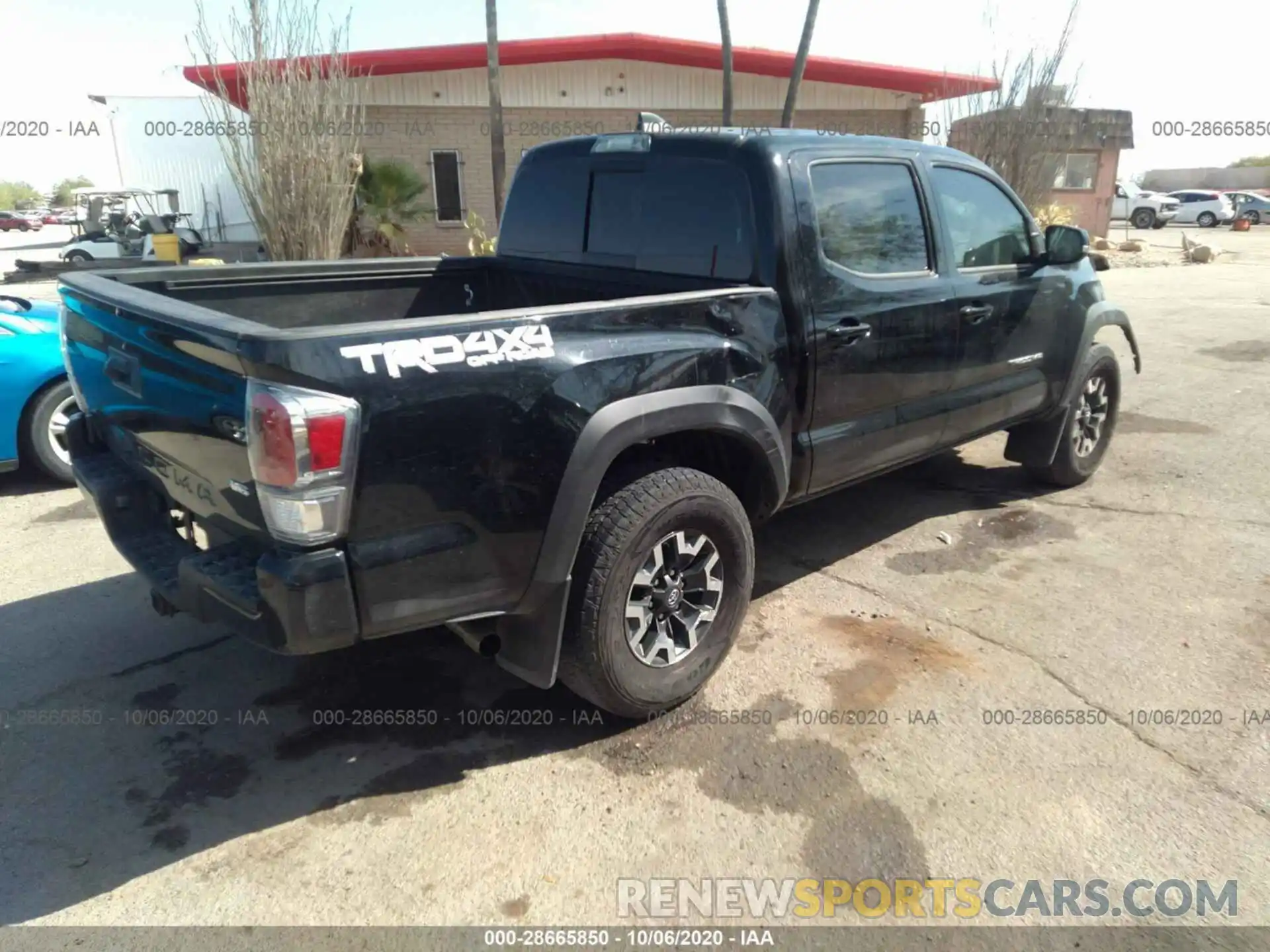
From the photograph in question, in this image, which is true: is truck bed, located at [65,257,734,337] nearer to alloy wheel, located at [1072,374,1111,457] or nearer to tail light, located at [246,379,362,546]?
tail light, located at [246,379,362,546]

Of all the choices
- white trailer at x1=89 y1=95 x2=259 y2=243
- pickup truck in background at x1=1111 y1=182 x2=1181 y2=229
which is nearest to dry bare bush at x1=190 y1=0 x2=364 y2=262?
white trailer at x1=89 y1=95 x2=259 y2=243

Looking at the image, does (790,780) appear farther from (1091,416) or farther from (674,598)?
(1091,416)

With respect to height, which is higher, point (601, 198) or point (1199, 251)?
point (601, 198)

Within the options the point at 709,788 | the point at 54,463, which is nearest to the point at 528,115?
the point at 54,463

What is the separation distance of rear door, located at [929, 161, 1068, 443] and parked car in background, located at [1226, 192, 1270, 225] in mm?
43100

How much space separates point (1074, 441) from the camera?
17.7ft

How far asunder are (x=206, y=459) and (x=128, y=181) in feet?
109

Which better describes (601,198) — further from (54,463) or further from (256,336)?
(54,463)

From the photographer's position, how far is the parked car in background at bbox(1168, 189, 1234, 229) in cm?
3716

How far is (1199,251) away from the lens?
22391mm

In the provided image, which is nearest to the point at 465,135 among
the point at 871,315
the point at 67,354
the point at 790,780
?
the point at 67,354

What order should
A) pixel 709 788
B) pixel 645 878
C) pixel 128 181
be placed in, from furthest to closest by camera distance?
pixel 128 181, pixel 709 788, pixel 645 878

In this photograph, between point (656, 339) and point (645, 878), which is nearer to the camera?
point (645, 878)

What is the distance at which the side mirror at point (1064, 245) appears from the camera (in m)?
4.68
